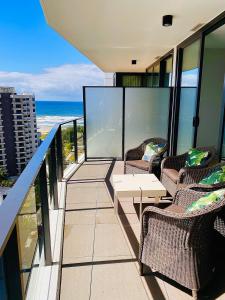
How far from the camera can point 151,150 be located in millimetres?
4246

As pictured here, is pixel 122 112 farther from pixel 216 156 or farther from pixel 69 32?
pixel 216 156

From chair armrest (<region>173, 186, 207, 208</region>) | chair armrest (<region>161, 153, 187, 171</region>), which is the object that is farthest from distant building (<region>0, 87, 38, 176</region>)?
chair armrest (<region>173, 186, 207, 208</region>)

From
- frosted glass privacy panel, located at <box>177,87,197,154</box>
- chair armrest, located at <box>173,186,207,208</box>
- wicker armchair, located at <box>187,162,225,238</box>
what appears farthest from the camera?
frosted glass privacy panel, located at <box>177,87,197,154</box>

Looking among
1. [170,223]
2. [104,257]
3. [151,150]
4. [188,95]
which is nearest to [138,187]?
[104,257]

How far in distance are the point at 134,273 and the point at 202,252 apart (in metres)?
0.66

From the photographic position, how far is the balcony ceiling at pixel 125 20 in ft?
9.04

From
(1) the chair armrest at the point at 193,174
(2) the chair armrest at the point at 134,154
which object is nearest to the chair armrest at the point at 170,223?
(1) the chair armrest at the point at 193,174

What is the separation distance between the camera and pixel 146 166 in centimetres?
397

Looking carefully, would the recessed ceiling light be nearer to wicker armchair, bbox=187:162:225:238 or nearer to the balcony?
the balcony

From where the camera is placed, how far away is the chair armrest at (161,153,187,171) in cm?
361

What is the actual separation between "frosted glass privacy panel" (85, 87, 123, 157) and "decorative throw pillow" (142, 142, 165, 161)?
1692mm

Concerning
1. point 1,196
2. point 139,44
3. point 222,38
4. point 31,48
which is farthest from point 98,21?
point 31,48

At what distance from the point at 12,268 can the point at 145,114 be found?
535cm

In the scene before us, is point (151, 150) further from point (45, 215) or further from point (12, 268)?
point (12, 268)
